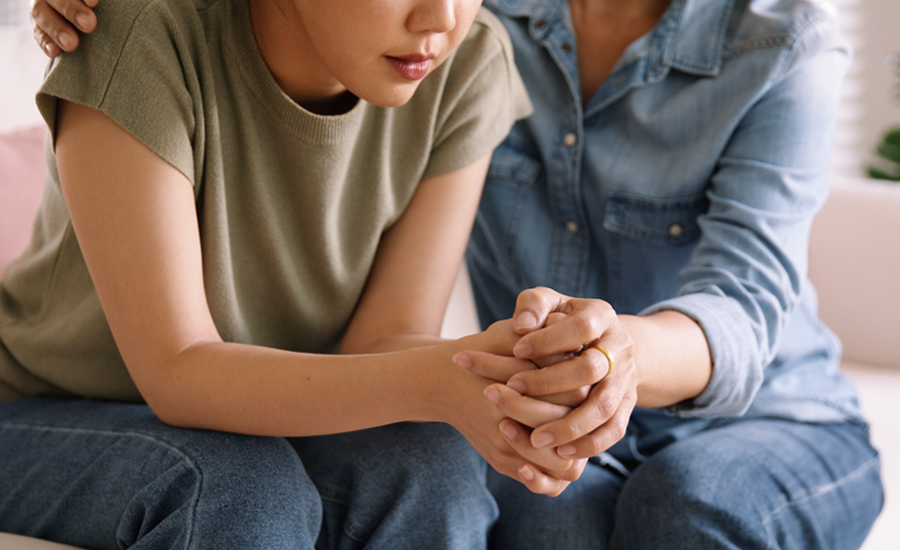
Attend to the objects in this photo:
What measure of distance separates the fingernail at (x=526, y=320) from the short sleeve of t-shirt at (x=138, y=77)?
373 millimetres

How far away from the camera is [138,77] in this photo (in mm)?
736

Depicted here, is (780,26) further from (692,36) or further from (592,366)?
(592,366)

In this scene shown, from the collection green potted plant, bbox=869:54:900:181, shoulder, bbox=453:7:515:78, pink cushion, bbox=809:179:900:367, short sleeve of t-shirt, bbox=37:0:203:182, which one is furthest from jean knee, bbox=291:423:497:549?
green potted plant, bbox=869:54:900:181

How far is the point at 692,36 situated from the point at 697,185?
0.68ft

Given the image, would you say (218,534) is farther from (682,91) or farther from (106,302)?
(682,91)

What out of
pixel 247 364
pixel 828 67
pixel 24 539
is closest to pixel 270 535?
pixel 247 364

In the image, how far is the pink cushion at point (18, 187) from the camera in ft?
3.87

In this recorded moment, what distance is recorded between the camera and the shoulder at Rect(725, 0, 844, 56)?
0.96 meters

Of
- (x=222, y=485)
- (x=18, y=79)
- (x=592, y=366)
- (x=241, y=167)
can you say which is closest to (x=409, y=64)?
(x=241, y=167)

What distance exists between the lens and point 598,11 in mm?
1112

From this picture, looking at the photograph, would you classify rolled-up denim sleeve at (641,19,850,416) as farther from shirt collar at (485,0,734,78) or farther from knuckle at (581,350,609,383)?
knuckle at (581,350,609,383)

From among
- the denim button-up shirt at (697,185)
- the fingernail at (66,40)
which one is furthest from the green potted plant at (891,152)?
the fingernail at (66,40)

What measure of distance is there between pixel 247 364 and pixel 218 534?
17cm

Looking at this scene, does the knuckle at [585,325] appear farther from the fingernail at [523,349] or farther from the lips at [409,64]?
the lips at [409,64]
